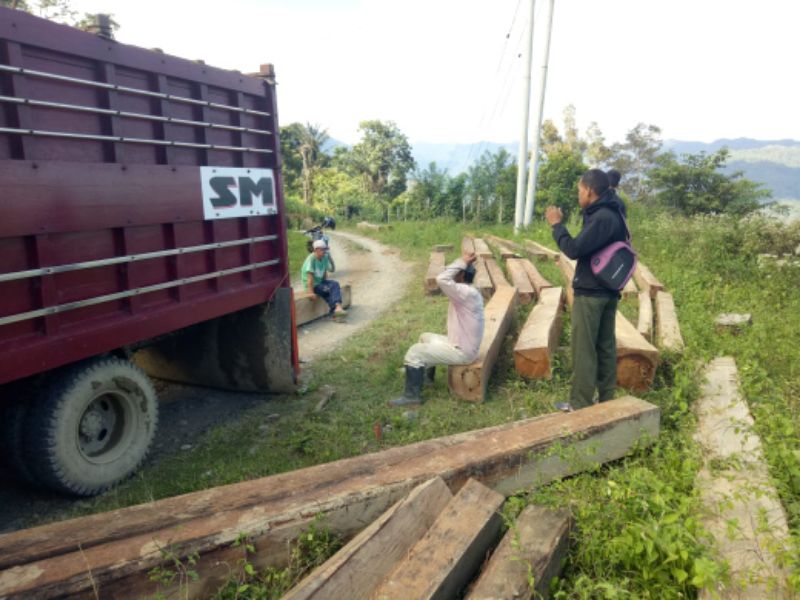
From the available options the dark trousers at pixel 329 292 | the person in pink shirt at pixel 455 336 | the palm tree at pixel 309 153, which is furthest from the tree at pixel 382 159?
the person in pink shirt at pixel 455 336

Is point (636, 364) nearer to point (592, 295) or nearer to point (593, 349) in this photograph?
point (593, 349)

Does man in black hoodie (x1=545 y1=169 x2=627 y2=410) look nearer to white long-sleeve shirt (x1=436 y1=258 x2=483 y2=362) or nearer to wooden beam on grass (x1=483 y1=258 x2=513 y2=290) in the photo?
white long-sleeve shirt (x1=436 y1=258 x2=483 y2=362)

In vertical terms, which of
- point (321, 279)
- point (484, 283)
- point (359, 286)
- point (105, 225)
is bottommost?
point (359, 286)

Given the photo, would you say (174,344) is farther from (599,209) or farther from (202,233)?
(599,209)

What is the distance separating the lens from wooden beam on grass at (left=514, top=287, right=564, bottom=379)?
17.5 ft

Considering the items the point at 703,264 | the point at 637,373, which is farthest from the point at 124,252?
the point at 703,264

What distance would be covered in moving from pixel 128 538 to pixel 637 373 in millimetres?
4196

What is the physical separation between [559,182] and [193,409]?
933 inches

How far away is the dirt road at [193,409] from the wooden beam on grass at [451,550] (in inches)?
103

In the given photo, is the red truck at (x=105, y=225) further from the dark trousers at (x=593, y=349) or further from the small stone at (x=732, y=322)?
the small stone at (x=732, y=322)

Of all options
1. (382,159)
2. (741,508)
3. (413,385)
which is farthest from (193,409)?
(382,159)

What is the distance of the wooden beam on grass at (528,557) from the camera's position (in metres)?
2.35

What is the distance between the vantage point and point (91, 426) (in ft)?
13.1

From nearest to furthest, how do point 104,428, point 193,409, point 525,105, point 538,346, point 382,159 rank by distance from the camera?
point 104,428
point 538,346
point 193,409
point 525,105
point 382,159
